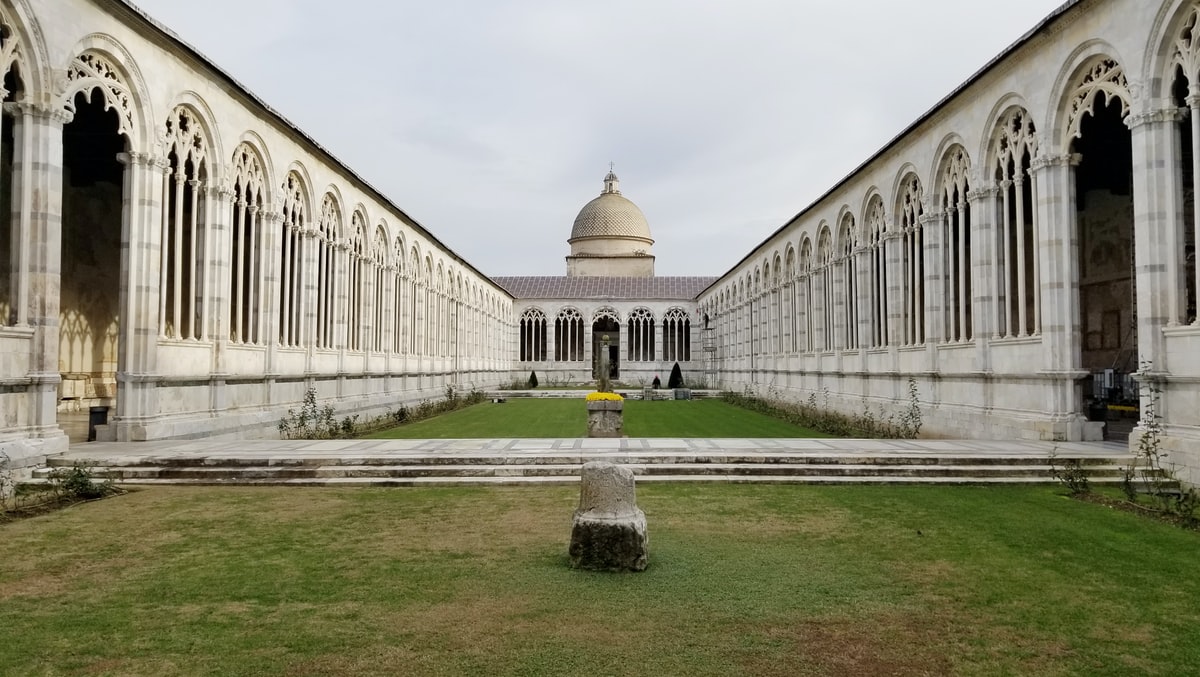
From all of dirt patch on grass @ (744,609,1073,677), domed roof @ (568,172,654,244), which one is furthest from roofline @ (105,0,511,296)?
domed roof @ (568,172,654,244)

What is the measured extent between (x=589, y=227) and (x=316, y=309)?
171 feet

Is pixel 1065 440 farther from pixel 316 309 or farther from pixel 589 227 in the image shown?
pixel 589 227

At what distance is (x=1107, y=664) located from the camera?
16.8ft

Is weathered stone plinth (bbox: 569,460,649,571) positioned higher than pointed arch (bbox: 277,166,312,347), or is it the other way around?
pointed arch (bbox: 277,166,312,347)

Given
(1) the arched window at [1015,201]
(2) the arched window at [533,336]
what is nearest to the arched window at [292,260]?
(1) the arched window at [1015,201]

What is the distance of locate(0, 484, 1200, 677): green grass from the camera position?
520 centimetres

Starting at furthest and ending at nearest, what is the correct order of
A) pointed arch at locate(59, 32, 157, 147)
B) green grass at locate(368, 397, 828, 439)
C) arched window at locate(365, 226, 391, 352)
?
arched window at locate(365, 226, 391, 352) < green grass at locate(368, 397, 828, 439) < pointed arch at locate(59, 32, 157, 147)

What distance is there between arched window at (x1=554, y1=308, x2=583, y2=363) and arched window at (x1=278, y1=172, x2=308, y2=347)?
38337mm

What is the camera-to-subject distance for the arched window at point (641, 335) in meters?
61.3

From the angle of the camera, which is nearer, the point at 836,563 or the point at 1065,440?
the point at 836,563

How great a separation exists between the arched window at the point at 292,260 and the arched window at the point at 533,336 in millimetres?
39950

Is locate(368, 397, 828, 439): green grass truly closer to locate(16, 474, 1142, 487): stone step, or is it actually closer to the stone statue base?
locate(16, 474, 1142, 487): stone step

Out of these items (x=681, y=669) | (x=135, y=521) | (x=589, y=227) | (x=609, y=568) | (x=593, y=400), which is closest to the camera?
(x=681, y=669)

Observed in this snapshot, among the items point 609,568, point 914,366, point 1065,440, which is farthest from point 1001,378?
point 609,568
